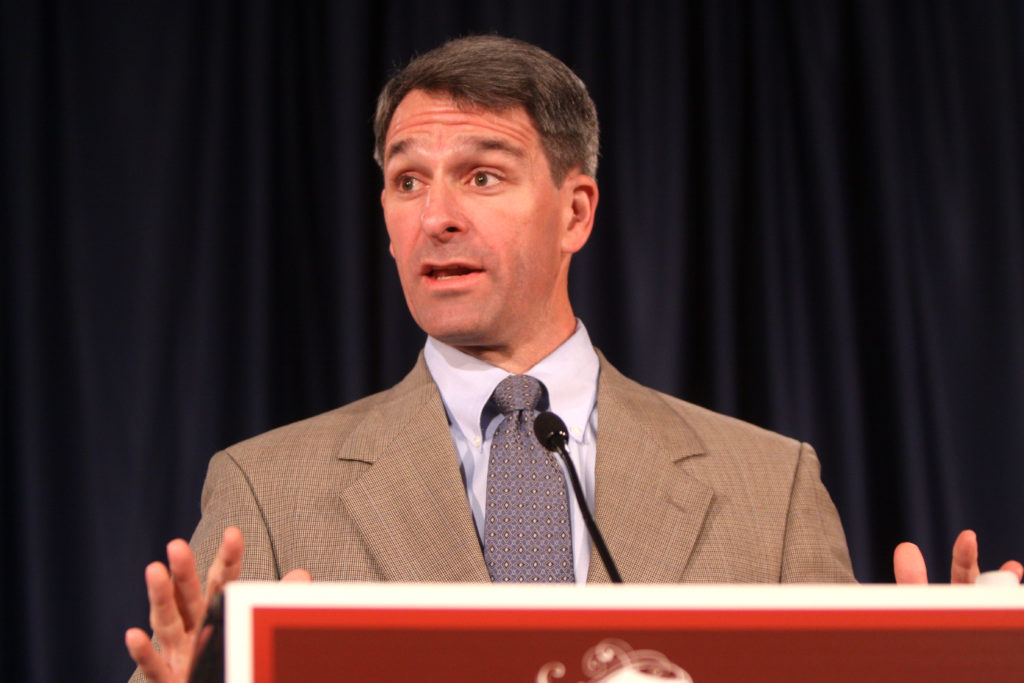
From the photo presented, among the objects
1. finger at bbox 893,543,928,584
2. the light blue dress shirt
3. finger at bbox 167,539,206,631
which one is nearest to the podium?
finger at bbox 167,539,206,631

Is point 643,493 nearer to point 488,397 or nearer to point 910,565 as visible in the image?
point 488,397

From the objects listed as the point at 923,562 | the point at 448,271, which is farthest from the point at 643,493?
the point at 923,562

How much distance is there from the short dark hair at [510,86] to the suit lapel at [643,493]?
1.30 feet

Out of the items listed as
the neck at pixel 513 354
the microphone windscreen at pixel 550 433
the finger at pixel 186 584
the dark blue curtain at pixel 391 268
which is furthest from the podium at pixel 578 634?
the dark blue curtain at pixel 391 268

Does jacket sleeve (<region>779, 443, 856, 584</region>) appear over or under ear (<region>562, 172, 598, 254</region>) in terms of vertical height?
under

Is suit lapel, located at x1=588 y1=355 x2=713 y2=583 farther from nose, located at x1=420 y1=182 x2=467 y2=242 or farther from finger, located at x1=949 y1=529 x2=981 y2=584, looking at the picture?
finger, located at x1=949 y1=529 x2=981 y2=584

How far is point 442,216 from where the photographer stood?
1.50 metres

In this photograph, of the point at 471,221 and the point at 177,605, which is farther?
the point at 471,221

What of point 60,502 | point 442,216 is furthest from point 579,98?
point 60,502

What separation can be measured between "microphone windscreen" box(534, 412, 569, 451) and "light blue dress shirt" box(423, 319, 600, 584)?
21 cm

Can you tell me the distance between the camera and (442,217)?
1.50m

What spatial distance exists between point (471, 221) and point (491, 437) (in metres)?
0.31

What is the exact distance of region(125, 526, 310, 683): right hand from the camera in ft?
2.69

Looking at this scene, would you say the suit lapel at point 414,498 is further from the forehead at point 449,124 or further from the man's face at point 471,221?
the forehead at point 449,124
